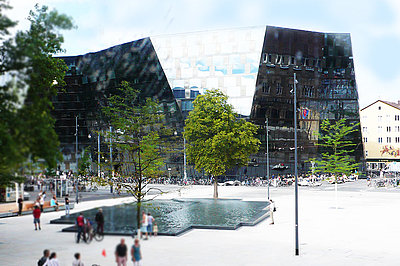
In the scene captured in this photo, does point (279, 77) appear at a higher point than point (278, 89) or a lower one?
higher

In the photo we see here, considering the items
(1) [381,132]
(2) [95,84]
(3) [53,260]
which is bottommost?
(3) [53,260]

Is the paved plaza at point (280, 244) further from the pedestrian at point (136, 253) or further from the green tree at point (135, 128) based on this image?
the pedestrian at point (136, 253)

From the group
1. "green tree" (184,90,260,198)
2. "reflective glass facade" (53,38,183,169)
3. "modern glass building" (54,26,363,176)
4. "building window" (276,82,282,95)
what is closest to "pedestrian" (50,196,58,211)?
"reflective glass facade" (53,38,183,169)

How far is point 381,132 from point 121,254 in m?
125

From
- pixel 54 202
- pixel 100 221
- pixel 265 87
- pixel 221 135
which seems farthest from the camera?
pixel 265 87

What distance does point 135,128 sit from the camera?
7.28 m

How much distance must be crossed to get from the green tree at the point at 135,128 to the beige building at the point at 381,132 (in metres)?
120

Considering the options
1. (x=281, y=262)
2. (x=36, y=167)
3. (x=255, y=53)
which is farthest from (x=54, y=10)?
(x=255, y=53)

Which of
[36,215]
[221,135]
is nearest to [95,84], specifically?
[36,215]

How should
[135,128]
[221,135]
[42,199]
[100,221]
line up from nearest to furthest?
[100,221]
[42,199]
[135,128]
[221,135]

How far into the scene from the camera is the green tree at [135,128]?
7234 mm

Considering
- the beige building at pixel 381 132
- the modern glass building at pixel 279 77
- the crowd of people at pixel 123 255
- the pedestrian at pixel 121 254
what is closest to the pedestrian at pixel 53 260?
the crowd of people at pixel 123 255

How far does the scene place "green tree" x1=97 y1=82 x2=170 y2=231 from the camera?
7234mm

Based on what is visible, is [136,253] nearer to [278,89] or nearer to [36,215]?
[36,215]
